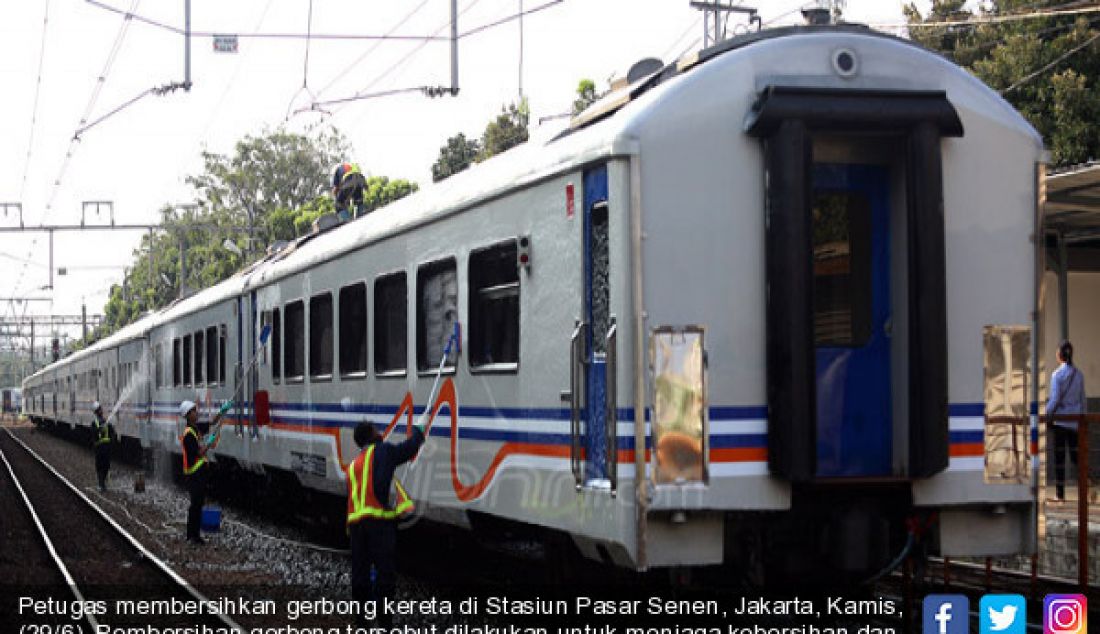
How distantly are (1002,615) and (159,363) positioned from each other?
66.6 ft

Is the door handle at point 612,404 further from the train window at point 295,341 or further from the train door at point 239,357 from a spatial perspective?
the train door at point 239,357

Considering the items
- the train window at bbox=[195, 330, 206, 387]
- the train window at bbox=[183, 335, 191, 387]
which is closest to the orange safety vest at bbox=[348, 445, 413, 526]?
the train window at bbox=[195, 330, 206, 387]

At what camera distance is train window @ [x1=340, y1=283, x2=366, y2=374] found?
1276cm

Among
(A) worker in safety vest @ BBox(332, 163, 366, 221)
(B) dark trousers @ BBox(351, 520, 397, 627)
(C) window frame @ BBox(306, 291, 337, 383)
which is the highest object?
(A) worker in safety vest @ BBox(332, 163, 366, 221)

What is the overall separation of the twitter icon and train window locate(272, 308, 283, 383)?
8.50 m

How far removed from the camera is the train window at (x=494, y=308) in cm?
939

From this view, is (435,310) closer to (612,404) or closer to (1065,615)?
(612,404)

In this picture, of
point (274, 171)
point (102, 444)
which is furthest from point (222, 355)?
point (274, 171)

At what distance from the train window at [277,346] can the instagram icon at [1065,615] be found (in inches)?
355

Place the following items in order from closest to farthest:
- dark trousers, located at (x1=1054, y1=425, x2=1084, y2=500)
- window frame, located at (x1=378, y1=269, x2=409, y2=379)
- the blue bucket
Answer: window frame, located at (x1=378, y1=269, x2=409, y2=379) < dark trousers, located at (x1=1054, y1=425, x2=1084, y2=500) < the blue bucket

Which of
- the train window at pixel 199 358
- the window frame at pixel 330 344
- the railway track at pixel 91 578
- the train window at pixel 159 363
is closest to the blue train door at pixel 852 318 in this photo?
the railway track at pixel 91 578

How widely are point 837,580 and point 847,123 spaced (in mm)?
2512

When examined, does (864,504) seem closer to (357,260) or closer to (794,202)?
(794,202)

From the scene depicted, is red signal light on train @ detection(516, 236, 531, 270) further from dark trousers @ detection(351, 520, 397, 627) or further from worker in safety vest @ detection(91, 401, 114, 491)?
worker in safety vest @ detection(91, 401, 114, 491)
